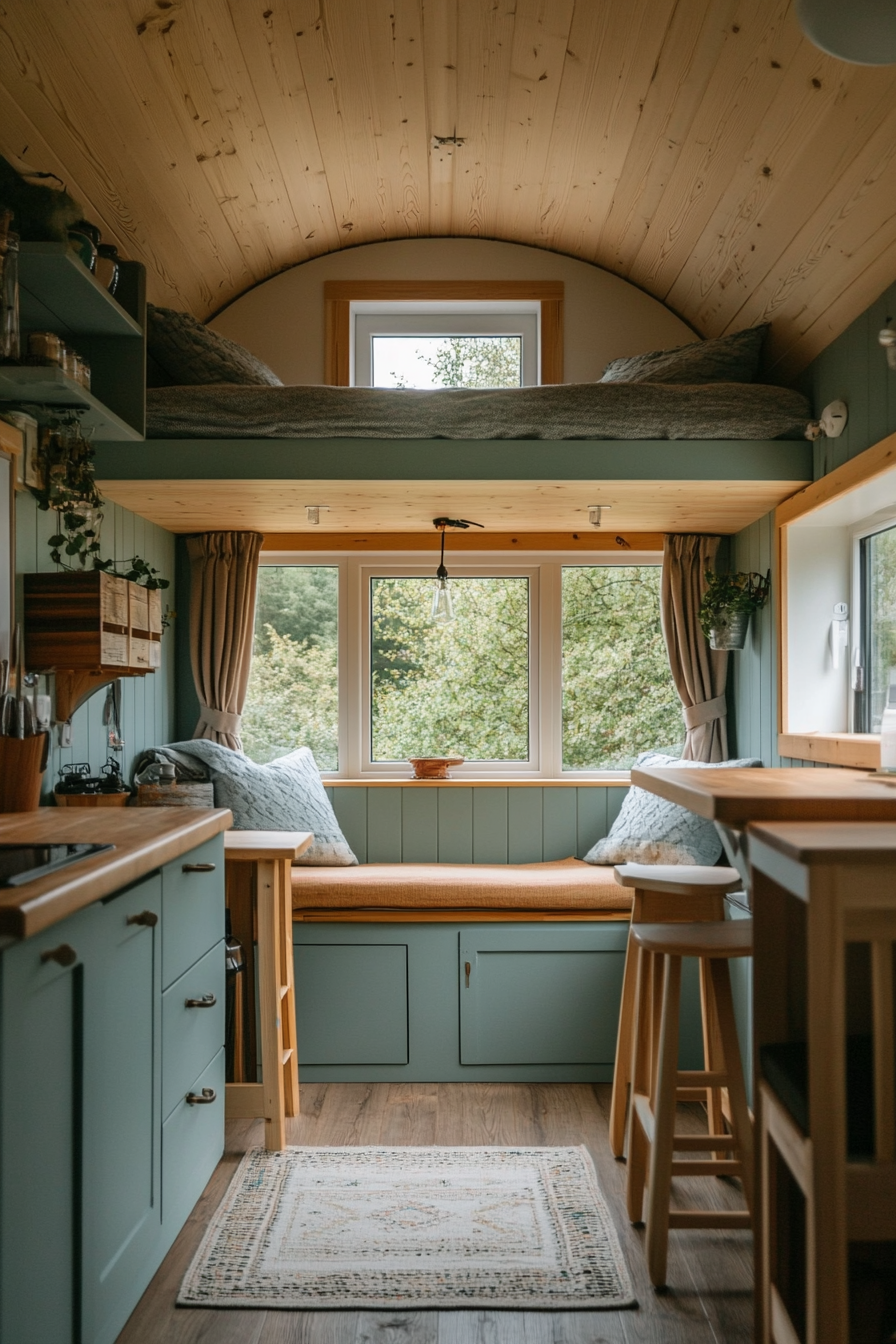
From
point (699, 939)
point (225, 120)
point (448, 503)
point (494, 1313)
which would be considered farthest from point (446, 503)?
point (494, 1313)

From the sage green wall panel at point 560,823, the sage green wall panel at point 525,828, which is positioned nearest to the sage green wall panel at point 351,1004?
the sage green wall panel at point 525,828

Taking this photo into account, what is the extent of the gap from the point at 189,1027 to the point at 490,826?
1.89 m

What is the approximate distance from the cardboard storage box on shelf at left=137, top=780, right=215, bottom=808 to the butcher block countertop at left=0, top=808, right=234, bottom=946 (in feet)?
2.43

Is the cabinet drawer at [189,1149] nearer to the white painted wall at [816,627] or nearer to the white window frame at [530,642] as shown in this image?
the white window frame at [530,642]


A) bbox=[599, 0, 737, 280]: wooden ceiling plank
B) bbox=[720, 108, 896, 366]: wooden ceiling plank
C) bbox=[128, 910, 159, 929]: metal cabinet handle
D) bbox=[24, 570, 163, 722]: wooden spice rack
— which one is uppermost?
bbox=[599, 0, 737, 280]: wooden ceiling plank

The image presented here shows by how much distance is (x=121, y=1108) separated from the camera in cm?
176

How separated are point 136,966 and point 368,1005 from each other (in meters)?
1.62

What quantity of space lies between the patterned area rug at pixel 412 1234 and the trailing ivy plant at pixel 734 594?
1.96 meters

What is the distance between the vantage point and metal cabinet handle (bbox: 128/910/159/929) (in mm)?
1846

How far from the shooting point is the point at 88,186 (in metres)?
2.79

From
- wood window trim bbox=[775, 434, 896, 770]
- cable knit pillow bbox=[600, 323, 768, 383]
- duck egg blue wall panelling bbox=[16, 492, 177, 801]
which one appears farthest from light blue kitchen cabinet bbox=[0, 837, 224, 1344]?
cable knit pillow bbox=[600, 323, 768, 383]

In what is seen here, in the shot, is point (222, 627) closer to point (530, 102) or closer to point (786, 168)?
point (530, 102)

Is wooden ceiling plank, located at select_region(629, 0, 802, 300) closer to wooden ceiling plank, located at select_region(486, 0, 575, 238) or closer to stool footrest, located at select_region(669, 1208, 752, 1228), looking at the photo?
wooden ceiling plank, located at select_region(486, 0, 575, 238)

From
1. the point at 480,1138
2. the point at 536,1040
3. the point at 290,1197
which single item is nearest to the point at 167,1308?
the point at 290,1197
